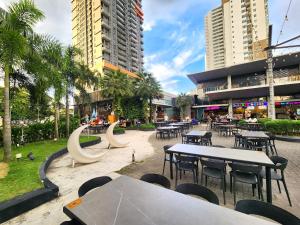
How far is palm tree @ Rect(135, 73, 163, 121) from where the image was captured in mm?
20891

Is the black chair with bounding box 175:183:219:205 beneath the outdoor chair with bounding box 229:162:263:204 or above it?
above

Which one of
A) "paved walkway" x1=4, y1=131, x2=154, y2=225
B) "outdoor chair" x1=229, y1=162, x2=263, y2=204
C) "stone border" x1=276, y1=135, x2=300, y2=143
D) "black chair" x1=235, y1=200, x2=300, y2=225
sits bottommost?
"paved walkway" x1=4, y1=131, x2=154, y2=225

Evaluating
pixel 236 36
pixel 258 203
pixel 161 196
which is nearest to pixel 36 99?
pixel 161 196

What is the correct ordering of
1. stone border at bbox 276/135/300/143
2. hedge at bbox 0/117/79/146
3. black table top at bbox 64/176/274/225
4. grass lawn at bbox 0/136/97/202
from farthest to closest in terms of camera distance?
hedge at bbox 0/117/79/146
stone border at bbox 276/135/300/143
grass lawn at bbox 0/136/97/202
black table top at bbox 64/176/274/225

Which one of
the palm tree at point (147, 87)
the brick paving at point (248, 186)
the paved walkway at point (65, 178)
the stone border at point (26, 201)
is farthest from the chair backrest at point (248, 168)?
the palm tree at point (147, 87)

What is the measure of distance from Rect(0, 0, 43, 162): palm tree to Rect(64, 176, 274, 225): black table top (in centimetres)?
635

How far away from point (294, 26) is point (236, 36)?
67798mm

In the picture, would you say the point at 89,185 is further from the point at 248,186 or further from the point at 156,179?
the point at 248,186

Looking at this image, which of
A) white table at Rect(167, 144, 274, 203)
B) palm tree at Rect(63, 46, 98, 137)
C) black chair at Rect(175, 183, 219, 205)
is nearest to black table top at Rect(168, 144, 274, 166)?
white table at Rect(167, 144, 274, 203)

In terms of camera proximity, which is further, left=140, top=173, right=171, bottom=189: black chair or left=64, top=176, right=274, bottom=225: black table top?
left=140, top=173, right=171, bottom=189: black chair

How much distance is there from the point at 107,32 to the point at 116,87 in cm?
3797

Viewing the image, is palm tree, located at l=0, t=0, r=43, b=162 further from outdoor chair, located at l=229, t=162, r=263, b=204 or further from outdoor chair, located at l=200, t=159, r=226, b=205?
outdoor chair, located at l=229, t=162, r=263, b=204

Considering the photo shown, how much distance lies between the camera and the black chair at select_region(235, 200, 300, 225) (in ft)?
5.50

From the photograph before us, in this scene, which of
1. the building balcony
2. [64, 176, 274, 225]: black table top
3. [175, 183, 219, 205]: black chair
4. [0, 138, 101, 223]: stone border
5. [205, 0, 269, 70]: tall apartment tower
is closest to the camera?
[64, 176, 274, 225]: black table top
